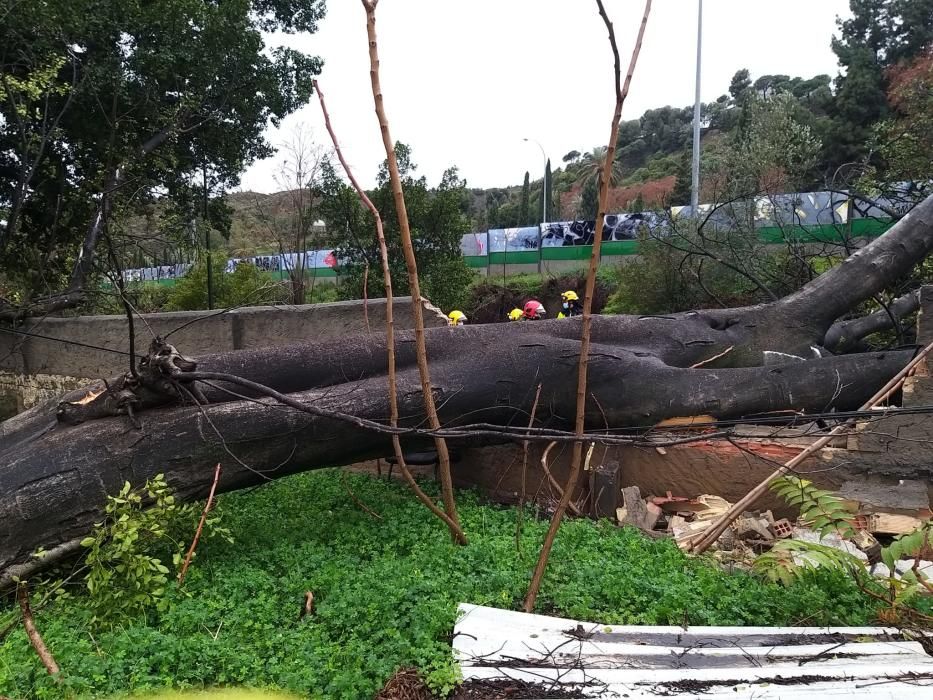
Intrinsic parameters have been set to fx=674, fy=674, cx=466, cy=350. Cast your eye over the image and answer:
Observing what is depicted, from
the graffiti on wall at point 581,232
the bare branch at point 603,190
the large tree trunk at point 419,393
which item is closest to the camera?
the bare branch at point 603,190

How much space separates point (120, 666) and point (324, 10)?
12.0 m

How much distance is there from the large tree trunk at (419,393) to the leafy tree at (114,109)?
17.7 ft

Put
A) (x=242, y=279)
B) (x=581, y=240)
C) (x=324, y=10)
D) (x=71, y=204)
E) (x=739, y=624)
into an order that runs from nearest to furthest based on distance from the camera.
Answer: (x=739, y=624) < (x=71, y=204) < (x=324, y=10) < (x=242, y=279) < (x=581, y=240)

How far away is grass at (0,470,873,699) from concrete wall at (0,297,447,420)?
7.25 ft

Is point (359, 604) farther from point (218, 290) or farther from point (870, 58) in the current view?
point (870, 58)

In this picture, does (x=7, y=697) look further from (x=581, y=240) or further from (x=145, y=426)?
(x=581, y=240)

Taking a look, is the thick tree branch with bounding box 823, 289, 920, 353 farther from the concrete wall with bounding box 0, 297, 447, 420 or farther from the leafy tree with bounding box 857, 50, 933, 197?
the concrete wall with bounding box 0, 297, 447, 420

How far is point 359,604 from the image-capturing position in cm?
296

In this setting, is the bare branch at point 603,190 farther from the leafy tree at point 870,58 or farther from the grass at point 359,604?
the leafy tree at point 870,58

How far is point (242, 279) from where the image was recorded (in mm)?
13266

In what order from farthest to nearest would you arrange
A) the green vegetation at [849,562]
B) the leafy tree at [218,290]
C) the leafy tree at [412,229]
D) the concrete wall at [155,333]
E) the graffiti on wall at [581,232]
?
the graffiti on wall at [581,232] < the leafy tree at [412,229] < the leafy tree at [218,290] < the concrete wall at [155,333] < the green vegetation at [849,562]

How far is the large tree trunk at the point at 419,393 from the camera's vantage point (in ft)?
11.8

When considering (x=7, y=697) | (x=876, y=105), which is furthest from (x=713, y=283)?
(x=876, y=105)

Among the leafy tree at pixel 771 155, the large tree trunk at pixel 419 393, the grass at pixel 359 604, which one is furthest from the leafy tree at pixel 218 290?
the leafy tree at pixel 771 155
